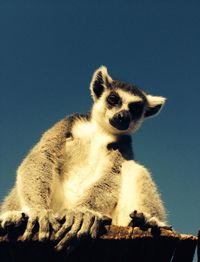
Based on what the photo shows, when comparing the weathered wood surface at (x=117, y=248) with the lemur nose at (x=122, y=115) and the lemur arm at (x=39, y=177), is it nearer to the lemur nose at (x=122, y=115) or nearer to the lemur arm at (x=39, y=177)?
the lemur arm at (x=39, y=177)

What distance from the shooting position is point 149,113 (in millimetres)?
11258

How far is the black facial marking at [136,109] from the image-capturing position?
10407mm

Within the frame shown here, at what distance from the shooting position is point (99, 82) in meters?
11.1

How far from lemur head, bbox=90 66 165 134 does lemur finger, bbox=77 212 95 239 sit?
3.60 meters

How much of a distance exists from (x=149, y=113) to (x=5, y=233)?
6.63 m

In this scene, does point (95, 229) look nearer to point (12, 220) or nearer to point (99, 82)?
point (12, 220)

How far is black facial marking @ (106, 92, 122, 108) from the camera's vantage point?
10.3m

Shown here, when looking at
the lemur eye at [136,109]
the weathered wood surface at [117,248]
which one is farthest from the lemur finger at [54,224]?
the lemur eye at [136,109]

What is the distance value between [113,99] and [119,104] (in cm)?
20

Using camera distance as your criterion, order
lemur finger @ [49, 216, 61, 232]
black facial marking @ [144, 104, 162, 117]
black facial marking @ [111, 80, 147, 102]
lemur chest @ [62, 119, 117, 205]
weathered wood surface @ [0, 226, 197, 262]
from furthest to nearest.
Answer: black facial marking @ [144, 104, 162, 117] < black facial marking @ [111, 80, 147, 102] < lemur chest @ [62, 119, 117, 205] < lemur finger @ [49, 216, 61, 232] < weathered wood surface @ [0, 226, 197, 262]

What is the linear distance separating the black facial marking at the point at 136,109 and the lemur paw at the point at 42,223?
4714 mm

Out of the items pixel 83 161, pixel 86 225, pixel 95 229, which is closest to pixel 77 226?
pixel 86 225

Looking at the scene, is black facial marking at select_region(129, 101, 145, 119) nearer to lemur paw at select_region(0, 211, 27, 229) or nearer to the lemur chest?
the lemur chest

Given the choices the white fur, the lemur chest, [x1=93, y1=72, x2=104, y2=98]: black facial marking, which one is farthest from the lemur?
the white fur
